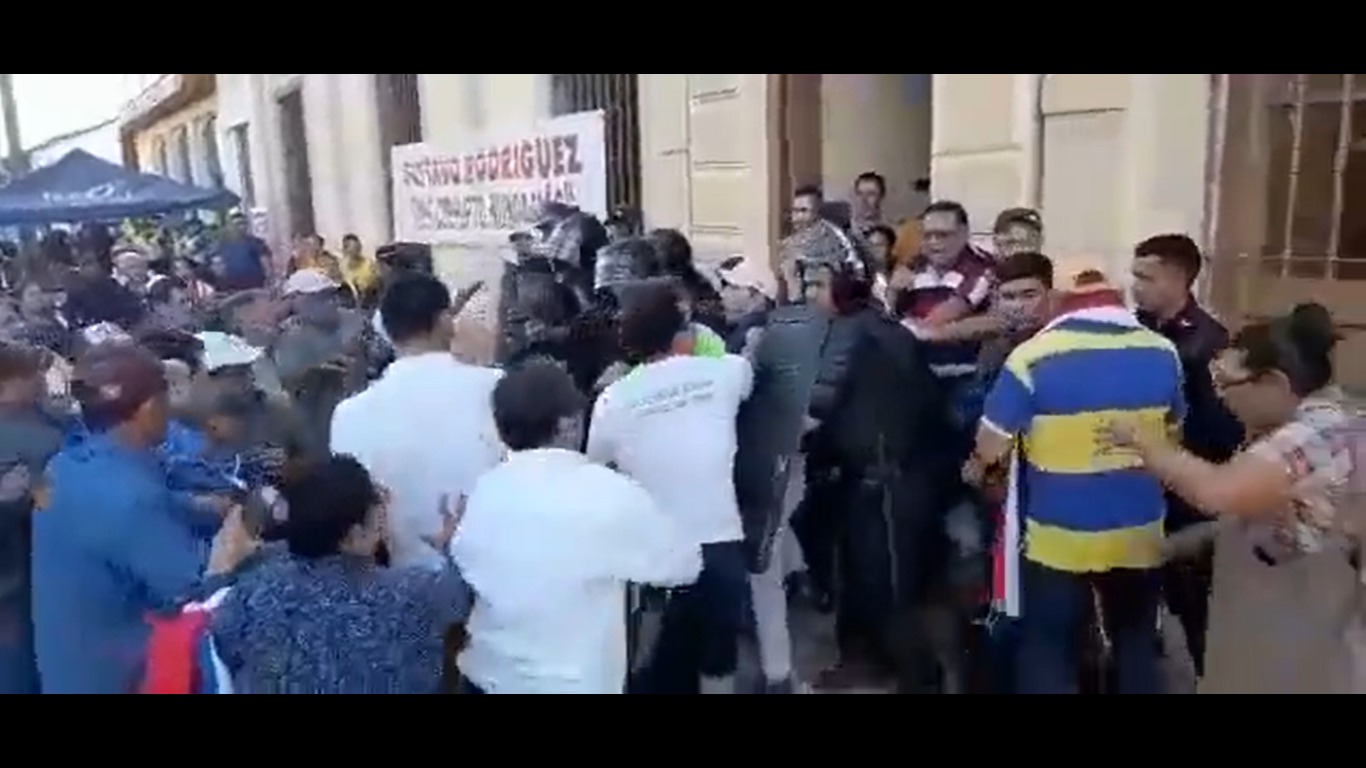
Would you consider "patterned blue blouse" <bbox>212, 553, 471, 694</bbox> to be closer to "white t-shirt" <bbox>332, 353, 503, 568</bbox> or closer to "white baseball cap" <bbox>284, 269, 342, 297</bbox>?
"white t-shirt" <bbox>332, 353, 503, 568</bbox>

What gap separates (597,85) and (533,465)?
8.30 ft

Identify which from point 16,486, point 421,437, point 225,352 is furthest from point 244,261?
point 421,437

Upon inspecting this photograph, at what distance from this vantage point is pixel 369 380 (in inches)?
87.0

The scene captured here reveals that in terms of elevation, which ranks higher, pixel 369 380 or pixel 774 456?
pixel 369 380

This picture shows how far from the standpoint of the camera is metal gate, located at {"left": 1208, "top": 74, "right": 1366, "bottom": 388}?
2.57 metres

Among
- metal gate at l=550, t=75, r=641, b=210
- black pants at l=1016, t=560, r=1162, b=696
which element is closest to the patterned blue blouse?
black pants at l=1016, t=560, r=1162, b=696

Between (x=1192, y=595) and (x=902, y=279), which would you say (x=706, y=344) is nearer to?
(x=902, y=279)

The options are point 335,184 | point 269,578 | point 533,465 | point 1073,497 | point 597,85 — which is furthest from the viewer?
point 335,184

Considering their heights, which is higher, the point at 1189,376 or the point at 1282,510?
the point at 1189,376

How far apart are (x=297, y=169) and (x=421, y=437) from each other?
278cm

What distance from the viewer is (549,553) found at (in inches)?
62.1

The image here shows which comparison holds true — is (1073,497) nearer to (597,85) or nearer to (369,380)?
(369,380)

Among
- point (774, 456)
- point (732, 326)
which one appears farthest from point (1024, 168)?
point (774, 456)
